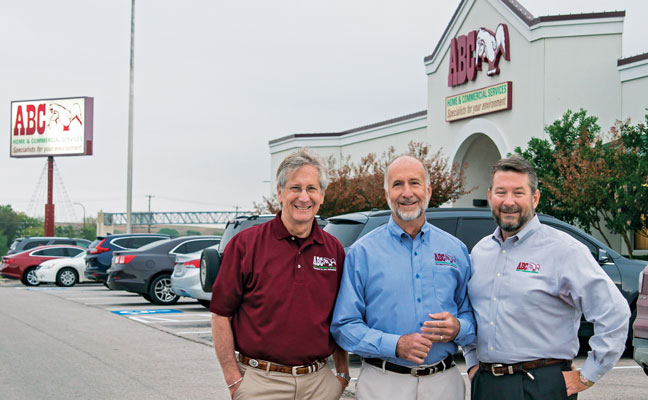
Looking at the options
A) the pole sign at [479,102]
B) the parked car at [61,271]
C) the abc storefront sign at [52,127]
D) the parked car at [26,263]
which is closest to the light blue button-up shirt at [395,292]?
the pole sign at [479,102]

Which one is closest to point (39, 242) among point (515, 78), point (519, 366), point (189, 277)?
point (189, 277)

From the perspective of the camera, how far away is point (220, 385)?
8375 mm

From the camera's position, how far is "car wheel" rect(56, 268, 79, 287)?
27734 millimetres

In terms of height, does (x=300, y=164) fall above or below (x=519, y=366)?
above

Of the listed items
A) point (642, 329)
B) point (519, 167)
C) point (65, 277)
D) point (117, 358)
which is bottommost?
point (65, 277)

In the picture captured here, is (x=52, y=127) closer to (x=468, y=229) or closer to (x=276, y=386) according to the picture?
(x=468, y=229)

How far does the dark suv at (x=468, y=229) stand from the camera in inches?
361

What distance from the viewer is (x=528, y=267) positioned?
3.83 meters

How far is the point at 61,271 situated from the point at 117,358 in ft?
61.8

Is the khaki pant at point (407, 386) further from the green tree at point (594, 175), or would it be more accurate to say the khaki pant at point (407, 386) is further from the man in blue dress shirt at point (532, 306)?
the green tree at point (594, 175)

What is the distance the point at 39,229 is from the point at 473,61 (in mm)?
101793

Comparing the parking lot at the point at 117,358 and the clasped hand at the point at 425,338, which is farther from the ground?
the clasped hand at the point at 425,338

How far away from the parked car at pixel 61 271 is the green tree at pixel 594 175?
1682 cm

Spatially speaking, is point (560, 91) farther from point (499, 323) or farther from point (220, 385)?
point (499, 323)
